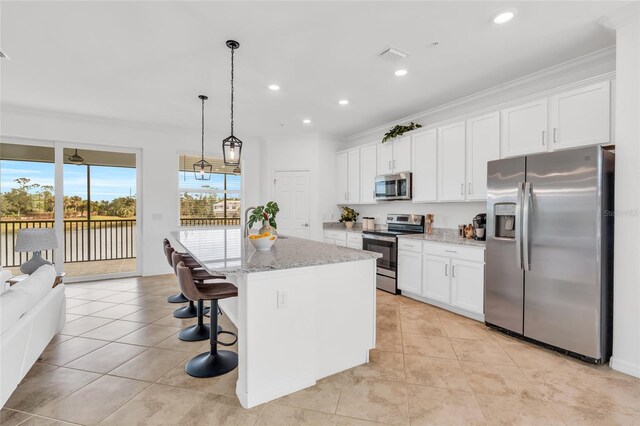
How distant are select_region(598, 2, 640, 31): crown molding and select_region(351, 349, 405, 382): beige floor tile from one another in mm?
3095

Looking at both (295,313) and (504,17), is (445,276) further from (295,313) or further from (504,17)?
(504,17)

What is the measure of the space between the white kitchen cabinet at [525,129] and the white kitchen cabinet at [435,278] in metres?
1.41

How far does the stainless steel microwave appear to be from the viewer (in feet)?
15.0

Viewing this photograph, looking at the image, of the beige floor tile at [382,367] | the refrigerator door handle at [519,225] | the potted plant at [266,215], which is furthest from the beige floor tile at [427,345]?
the potted plant at [266,215]

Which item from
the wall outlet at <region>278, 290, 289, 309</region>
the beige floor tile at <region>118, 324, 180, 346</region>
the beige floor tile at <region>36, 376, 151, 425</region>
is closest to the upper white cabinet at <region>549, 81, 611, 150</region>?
the wall outlet at <region>278, 290, 289, 309</region>

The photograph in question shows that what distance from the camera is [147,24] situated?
246 centimetres

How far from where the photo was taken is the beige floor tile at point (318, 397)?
6.32 feet

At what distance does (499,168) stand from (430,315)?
180 cm

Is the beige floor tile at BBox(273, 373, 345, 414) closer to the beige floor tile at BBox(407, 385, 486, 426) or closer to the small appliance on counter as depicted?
the beige floor tile at BBox(407, 385, 486, 426)

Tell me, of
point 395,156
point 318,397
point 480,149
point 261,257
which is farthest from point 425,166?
point 318,397

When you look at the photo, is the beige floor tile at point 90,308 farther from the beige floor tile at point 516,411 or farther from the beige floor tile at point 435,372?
the beige floor tile at point 516,411

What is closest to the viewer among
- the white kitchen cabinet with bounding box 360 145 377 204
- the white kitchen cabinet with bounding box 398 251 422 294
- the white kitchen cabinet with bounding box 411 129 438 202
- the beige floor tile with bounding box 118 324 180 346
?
the beige floor tile with bounding box 118 324 180 346

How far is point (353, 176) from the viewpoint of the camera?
18.6 ft

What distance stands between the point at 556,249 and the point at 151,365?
344cm
